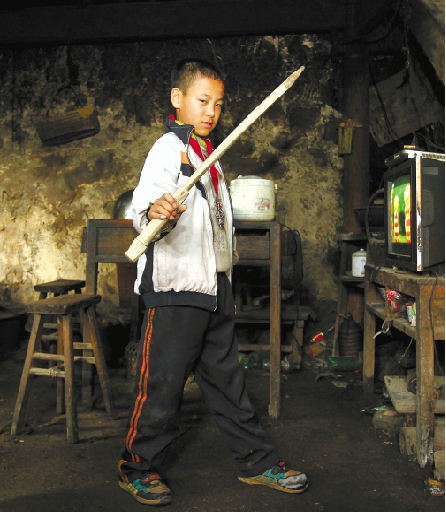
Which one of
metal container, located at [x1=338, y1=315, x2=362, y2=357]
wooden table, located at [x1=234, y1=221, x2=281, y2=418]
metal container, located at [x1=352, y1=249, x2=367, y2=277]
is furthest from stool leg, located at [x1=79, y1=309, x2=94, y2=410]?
metal container, located at [x1=352, y1=249, x2=367, y2=277]

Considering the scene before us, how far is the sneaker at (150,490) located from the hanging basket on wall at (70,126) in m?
3.73

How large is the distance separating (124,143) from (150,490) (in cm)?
363

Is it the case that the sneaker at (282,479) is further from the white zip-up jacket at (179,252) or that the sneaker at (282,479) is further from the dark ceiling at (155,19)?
the dark ceiling at (155,19)

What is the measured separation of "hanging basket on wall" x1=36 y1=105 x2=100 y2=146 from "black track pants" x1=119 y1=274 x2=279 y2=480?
11.1 ft

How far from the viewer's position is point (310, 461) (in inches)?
93.7

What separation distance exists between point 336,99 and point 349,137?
46 centimetres

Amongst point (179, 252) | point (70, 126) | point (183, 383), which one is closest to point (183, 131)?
point (179, 252)

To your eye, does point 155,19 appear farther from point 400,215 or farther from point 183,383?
point 183,383

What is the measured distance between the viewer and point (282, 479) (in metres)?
2.07

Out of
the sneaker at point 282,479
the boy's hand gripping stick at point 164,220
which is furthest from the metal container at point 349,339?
the boy's hand gripping stick at point 164,220

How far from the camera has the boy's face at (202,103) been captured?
81.7 inches

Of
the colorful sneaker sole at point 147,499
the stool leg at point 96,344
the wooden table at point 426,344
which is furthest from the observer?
the stool leg at point 96,344

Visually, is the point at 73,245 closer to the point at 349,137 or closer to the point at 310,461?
the point at 349,137

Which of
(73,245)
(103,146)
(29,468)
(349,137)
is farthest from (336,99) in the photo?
(29,468)
